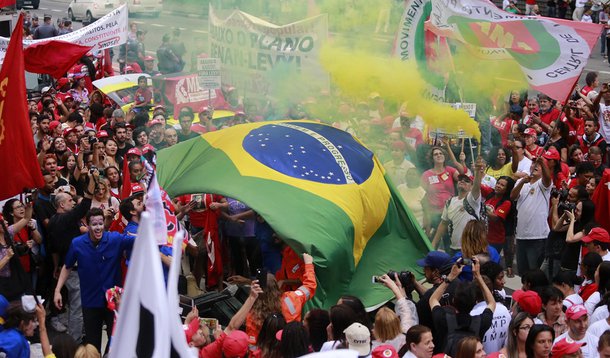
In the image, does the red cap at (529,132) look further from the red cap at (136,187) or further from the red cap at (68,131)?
the red cap at (68,131)

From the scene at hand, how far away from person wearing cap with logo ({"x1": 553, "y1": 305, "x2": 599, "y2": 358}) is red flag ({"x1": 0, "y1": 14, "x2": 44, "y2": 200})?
4.27 m

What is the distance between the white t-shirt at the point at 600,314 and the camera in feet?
24.9

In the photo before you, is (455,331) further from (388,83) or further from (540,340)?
(388,83)

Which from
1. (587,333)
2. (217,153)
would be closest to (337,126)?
(217,153)

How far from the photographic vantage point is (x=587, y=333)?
7324 millimetres

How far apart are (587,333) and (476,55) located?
487cm

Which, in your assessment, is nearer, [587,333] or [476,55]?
[587,333]

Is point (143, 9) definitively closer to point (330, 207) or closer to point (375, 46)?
point (375, 46)

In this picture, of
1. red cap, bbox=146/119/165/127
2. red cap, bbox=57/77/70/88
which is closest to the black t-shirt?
red cap, bbox=146/119/165/127

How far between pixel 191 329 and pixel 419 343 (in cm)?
163

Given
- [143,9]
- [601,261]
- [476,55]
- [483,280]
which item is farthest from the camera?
[143,9]

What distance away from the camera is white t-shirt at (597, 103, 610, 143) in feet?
45.3

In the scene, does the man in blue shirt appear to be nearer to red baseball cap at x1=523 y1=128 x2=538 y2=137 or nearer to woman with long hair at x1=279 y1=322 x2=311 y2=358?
woman with long hair at x1=279 y1=322 x2=311 y2=358

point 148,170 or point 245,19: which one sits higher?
point 245,19
